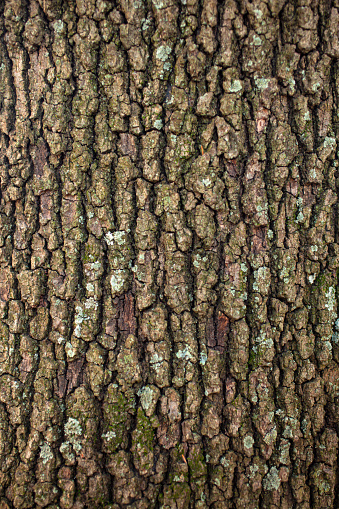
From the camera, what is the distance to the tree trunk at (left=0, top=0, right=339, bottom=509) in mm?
1621

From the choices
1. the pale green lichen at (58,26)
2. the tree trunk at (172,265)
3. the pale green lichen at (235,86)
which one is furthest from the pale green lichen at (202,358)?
the pale green lichen at (58,26)

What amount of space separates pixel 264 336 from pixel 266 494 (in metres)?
0.78

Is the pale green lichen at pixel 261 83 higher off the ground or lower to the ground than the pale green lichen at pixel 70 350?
higher

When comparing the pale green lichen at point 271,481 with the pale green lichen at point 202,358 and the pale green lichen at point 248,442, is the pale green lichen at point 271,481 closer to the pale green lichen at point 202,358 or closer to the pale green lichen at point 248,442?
the pale green lichen at point 248,442

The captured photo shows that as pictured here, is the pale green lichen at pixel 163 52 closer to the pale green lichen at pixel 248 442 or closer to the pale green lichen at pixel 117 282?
the pale green lichen at pixel 117 282

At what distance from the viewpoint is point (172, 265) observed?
164 centimetres

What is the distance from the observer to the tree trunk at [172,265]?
5.32 feet

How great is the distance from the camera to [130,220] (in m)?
1.65

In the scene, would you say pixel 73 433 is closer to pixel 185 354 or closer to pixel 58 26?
pixel 185 354

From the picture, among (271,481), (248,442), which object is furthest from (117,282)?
(271,481)

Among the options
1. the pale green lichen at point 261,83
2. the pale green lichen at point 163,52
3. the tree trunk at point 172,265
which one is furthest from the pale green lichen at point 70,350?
the pale green lichen at point 261,83

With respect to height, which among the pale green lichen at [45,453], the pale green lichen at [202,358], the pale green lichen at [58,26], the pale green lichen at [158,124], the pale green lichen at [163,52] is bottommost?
the pale green lichen at [45,453]

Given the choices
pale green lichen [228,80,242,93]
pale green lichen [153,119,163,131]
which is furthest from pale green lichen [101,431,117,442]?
pale green lichen [228,80,242,93]

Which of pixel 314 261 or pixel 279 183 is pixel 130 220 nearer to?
pixel 279 183
